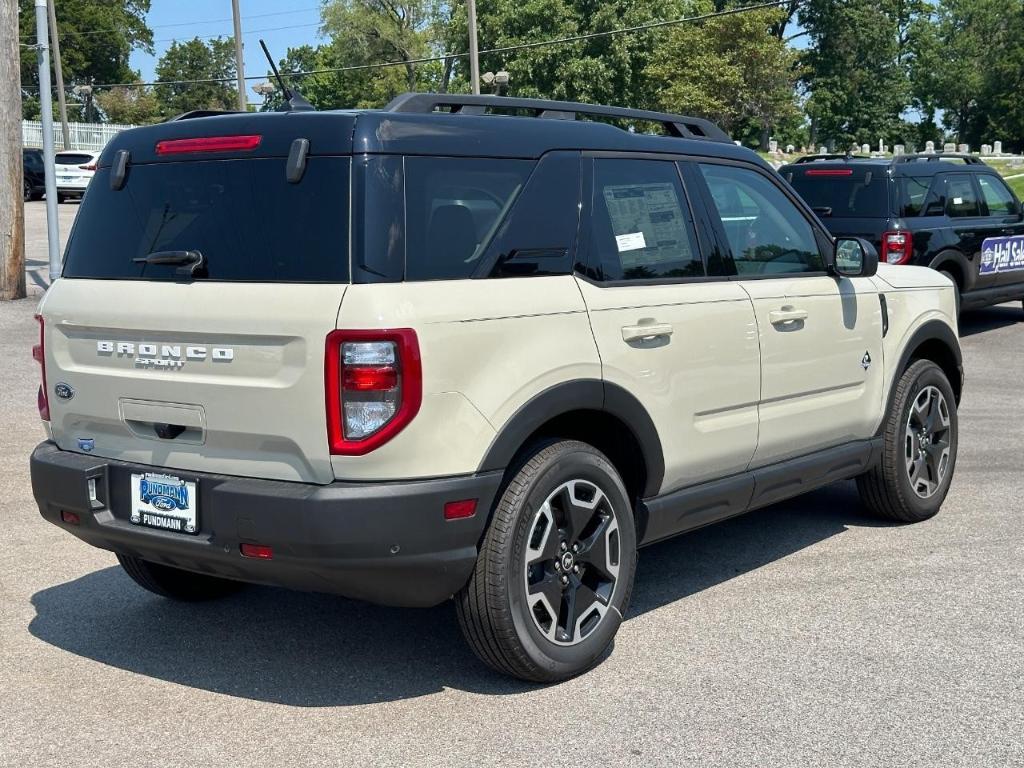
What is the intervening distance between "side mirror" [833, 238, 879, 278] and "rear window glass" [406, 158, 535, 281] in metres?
2.01

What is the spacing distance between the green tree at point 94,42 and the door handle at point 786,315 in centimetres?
9691

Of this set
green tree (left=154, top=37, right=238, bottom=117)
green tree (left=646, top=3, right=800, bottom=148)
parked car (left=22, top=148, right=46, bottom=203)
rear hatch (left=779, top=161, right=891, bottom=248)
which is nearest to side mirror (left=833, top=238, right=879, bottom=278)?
rear hatch (left=779, top=161, right=891, bottom=248)

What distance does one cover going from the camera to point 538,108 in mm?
4895

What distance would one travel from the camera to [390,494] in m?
3.88

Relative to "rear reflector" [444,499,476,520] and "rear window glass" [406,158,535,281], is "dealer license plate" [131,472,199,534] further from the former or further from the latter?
"rear window glass" [406,158,535,281]

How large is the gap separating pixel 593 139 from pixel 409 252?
3.76 feet

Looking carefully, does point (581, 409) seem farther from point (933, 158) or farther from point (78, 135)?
point (78, 135)

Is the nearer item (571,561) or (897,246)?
(571,561)

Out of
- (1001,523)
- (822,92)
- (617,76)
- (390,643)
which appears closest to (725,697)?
Answer: (390,643)

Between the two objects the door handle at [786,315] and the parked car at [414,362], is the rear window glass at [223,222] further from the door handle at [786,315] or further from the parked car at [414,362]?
the door handle at [786,315]

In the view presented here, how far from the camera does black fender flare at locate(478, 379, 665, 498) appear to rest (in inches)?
162

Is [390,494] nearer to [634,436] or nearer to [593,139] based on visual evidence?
[634,436]

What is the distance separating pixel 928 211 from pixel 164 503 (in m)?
10.7

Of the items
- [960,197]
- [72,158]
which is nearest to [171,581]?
[960,197]
